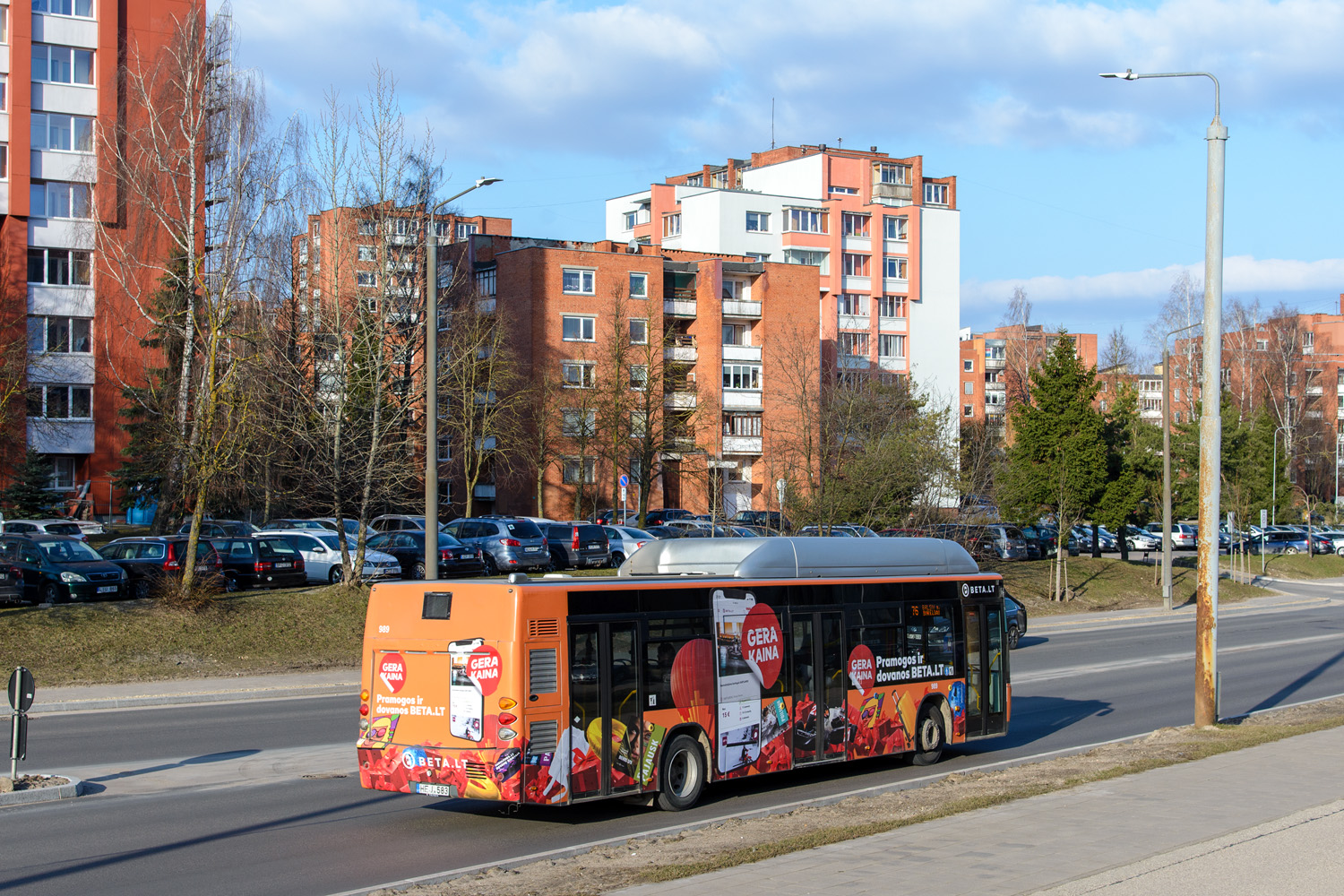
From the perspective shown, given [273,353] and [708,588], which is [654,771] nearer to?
[708,588]

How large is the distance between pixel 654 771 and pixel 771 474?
181ft

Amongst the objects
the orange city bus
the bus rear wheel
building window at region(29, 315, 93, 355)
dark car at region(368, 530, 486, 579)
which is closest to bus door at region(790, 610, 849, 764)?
the orange city bus

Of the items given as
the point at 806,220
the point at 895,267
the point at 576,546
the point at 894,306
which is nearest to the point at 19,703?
the point at 576,546

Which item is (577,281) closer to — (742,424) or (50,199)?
(742,424)

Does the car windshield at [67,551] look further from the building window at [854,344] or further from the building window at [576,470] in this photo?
the building window at [854,344]

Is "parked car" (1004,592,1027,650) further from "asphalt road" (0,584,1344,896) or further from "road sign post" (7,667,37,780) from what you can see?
"road sign post" (7,667,37,780)

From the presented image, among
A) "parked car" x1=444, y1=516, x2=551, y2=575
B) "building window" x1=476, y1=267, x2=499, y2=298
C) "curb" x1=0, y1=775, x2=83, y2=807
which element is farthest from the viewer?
"building window" x1=476, y1=267, x2=499, y2=298

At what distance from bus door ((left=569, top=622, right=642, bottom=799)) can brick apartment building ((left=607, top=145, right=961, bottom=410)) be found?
74.7 meters

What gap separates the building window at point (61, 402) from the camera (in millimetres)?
54000

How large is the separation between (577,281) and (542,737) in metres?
60.8

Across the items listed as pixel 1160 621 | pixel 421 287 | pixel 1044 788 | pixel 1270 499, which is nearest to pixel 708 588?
pixel 1044 788

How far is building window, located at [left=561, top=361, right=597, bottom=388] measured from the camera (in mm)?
66000

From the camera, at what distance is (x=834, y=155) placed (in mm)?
96125

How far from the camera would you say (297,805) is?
11.8 meters
